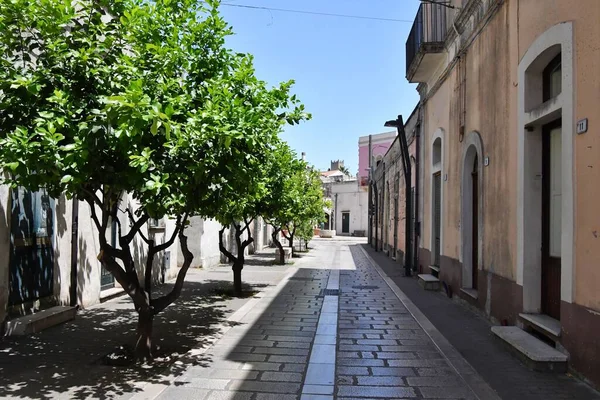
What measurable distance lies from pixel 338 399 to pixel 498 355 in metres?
2.48

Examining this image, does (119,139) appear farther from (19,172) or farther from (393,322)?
(393,322)

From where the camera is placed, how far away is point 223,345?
650 cm

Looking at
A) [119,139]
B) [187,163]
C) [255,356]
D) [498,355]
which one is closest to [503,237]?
[498,355]

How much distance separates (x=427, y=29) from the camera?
A: 12.3 metres

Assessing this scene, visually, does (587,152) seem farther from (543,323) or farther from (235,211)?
(235,211)

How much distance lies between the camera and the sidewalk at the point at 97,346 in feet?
15.7

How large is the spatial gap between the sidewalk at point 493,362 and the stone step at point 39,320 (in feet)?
18.6

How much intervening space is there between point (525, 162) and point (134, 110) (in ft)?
16.0

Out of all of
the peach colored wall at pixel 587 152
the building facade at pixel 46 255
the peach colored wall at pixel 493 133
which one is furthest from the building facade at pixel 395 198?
the peach colored wall at pixel 587 152

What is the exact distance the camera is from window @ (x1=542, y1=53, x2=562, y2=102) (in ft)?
20.0

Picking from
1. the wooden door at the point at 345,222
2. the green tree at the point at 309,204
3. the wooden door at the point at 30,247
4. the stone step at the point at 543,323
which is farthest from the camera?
the wooden door at the point at 345,222

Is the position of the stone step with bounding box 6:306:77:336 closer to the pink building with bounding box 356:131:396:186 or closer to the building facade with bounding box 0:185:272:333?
the building facade with bounding box 0:185:272:333

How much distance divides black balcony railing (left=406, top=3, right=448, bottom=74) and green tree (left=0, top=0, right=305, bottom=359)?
6645 millimetres

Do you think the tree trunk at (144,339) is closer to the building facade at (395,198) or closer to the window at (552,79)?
the window at (552,79)
